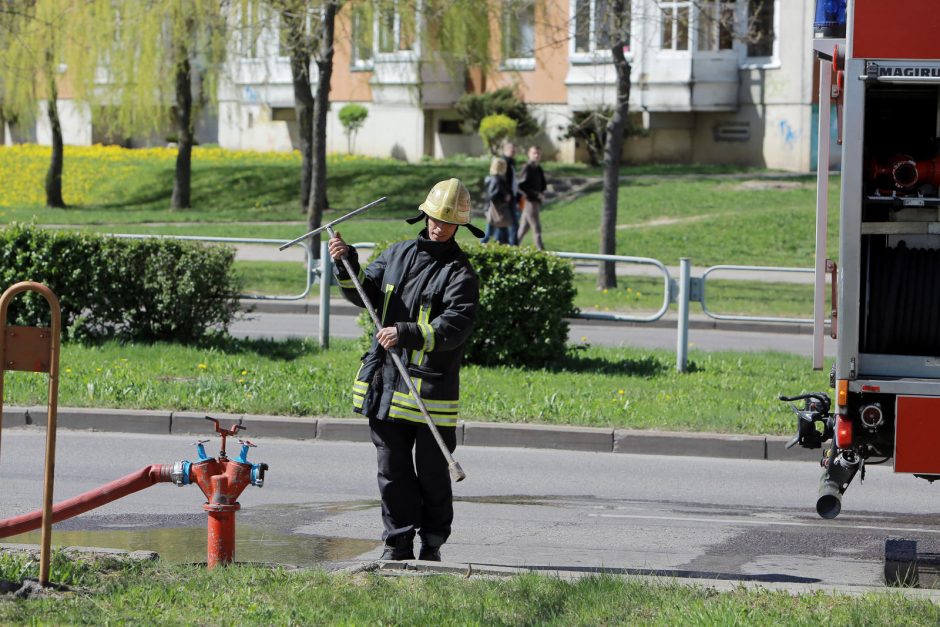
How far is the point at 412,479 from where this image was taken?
671cm

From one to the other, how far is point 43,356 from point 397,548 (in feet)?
6.41

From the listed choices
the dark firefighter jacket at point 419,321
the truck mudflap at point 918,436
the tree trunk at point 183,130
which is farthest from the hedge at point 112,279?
the tree trunk at point 183,130

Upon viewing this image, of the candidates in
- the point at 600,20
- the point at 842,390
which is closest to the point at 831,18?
the point at 842,390

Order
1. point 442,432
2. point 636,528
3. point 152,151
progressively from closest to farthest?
point 442,432 < point 636,528 < point 152,151

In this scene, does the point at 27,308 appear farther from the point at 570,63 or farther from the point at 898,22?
the point at 570,63

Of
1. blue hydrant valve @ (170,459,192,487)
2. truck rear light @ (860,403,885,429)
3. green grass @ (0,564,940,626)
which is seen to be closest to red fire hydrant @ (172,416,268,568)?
blue hydrant valve @ (170,459,192,487)

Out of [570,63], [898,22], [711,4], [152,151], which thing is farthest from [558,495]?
[152,151]

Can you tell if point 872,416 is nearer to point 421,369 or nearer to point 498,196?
point 421,369

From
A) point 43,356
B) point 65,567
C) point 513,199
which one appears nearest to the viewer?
point 43,356

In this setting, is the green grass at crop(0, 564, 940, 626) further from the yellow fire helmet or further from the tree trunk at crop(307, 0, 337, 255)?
the tree trunk at crop(307, 0, 337, 255)

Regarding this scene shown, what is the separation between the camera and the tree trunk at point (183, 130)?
3064cm

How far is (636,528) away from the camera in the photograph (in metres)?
8.05

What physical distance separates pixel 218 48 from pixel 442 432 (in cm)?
2295

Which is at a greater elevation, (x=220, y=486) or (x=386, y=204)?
(x=386, y=204)
